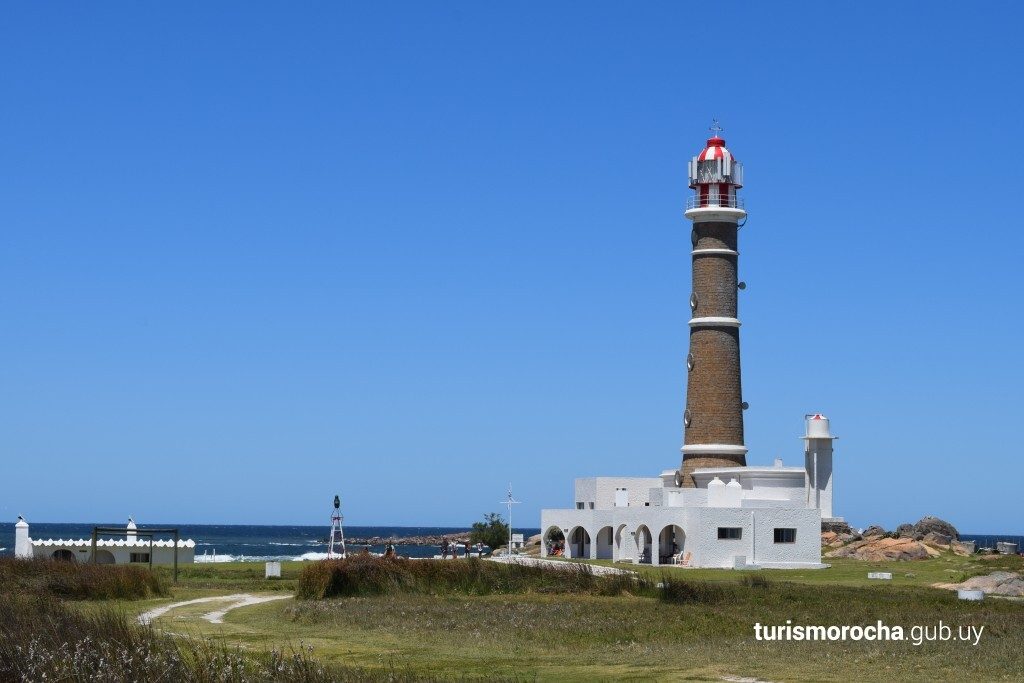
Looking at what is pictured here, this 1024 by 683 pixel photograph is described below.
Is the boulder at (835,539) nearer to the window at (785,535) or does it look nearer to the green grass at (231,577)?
the window at (785,535)

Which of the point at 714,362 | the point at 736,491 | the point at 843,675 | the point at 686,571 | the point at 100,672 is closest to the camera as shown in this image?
the point at 100,672

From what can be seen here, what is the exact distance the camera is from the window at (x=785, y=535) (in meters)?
57.8

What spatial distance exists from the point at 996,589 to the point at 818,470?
26.6m

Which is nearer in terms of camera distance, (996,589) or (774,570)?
(996,589)

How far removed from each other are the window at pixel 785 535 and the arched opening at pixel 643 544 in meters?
5.52

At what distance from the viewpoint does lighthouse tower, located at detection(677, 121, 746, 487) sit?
62.3 meters

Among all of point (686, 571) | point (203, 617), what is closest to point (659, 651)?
point (203, 617)

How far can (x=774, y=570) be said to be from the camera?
173ft

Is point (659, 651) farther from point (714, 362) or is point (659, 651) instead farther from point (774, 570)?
point (714, 362)

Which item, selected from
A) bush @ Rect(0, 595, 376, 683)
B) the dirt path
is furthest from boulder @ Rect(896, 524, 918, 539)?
bush @ Rect(0, 595, 376, 683)

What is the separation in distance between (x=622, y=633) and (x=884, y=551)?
39.9 m

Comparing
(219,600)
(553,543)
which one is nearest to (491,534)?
(553,543)

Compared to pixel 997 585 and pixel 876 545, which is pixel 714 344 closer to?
pixel 876 545

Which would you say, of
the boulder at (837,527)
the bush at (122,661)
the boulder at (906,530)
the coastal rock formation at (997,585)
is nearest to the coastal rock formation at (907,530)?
the boulder at (906,530)
